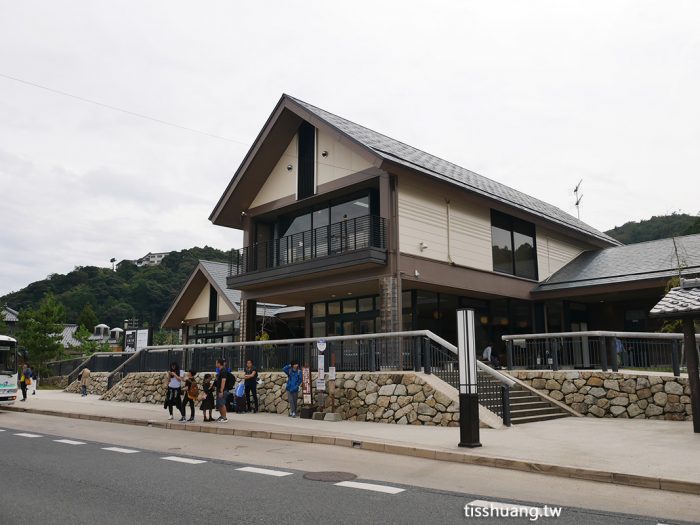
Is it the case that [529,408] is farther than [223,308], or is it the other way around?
[223,308]

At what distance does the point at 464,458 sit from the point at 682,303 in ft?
18.7

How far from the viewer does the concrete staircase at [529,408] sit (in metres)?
14.5

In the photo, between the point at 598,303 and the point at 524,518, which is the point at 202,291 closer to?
the point at 598,303

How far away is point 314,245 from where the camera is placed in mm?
21766

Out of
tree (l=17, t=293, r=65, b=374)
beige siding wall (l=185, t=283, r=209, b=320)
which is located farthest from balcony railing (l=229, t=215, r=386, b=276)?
tree (l=17, t=293, r=65, b=374)

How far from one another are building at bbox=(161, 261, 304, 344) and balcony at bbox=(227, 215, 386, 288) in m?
→ 5.89

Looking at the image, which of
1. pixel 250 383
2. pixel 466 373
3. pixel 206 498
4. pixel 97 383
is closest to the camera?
pixel 206 498

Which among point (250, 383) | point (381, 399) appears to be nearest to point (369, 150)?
point (381, 399)

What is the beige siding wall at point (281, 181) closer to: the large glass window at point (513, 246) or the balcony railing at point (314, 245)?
the balcony railing at point (314, 245)

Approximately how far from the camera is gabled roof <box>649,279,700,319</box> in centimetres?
1150

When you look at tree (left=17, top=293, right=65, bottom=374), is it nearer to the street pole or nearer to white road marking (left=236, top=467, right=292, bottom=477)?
white road marking (left=236, top=467, right=292, bottom=477)

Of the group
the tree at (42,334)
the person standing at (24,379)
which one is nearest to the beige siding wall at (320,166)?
the person standing at (24,379)

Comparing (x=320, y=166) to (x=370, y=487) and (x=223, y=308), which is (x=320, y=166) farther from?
(x=370, y=487)

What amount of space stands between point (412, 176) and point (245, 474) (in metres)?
13.5
